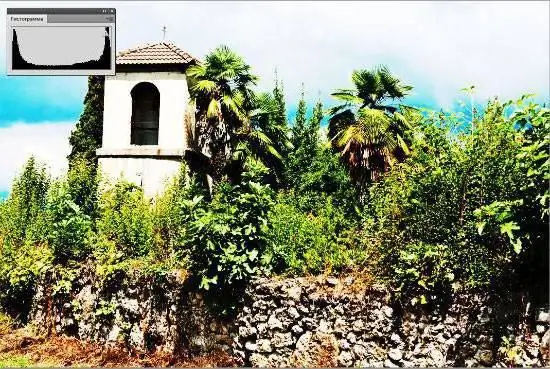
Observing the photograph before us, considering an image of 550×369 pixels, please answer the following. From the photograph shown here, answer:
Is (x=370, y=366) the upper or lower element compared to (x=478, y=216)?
lower

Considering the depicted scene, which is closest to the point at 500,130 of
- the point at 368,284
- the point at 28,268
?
the point at 368,284

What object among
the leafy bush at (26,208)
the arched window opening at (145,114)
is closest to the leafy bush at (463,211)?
the leafy bush at (26,208)

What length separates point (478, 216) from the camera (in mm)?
7559

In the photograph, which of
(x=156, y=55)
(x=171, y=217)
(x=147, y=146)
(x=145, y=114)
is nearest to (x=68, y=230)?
(x=171, y=217)

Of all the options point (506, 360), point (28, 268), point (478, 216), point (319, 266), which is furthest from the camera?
point (28, 268)

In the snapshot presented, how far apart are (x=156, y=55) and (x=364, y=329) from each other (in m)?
12.9

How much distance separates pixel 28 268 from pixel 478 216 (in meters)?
8.79

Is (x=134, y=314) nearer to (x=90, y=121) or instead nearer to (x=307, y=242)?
(x=307, y=242)

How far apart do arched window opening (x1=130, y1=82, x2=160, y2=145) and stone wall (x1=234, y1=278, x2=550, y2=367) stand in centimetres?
1109

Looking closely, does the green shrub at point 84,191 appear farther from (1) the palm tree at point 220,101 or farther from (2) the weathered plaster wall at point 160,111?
(1) the palm tree at point 220,101

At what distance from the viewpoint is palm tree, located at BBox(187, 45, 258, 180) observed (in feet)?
62.7

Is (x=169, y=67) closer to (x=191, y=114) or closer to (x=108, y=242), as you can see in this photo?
(x=191, y=114)

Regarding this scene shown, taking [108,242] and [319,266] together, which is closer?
[319,266]

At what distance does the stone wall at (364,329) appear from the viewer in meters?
7.18
